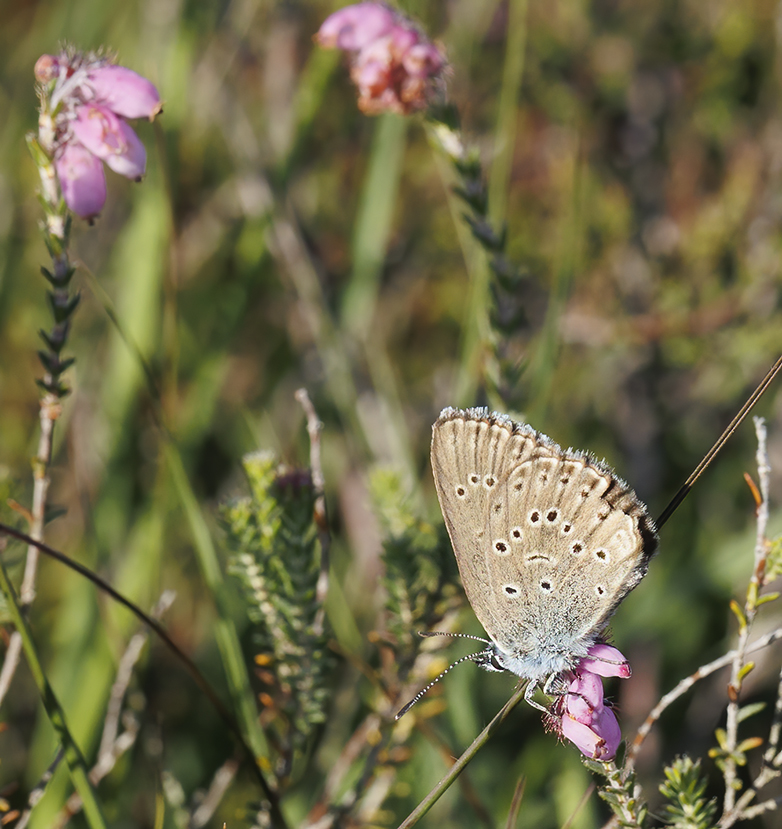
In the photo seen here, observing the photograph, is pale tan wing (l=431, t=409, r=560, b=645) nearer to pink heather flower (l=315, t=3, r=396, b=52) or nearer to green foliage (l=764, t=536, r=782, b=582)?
green foliage (l=764, t=536, r=782, b=582)

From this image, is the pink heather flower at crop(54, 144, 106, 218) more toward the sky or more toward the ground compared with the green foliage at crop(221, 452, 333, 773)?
more toward the sky

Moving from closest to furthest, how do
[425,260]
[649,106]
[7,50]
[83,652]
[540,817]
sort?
1. [540,817]
2. [83,652]
3. [649,106]
4. [425,260]
5. [7,50]

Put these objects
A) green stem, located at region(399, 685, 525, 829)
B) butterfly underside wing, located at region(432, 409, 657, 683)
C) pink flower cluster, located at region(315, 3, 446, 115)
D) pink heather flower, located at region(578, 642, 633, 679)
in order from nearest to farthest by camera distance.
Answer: green stem, located at region(399, 685, 525, 829) < pink heather flower, located at region(578, 642, 633, 679) < butterfly underside wing, located at region(432, 409, 657, 683) < pink flower cluster, located at region(315, 3, 446, 115)

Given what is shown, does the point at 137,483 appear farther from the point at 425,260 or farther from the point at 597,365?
the point at 597,365

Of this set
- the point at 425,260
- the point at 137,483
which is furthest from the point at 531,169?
the point at 137,483

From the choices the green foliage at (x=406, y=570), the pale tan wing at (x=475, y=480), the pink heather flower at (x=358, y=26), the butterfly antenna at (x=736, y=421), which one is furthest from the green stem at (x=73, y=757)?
the pink heather flower at (x=358, y=26)

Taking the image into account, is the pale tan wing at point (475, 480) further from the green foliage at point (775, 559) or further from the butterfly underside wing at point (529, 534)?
the green foliage at point (775, 559)

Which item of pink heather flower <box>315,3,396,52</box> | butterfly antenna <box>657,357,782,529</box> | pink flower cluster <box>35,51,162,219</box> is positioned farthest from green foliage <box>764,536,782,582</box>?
pink heather flower <box>315,3,396,52</box>
